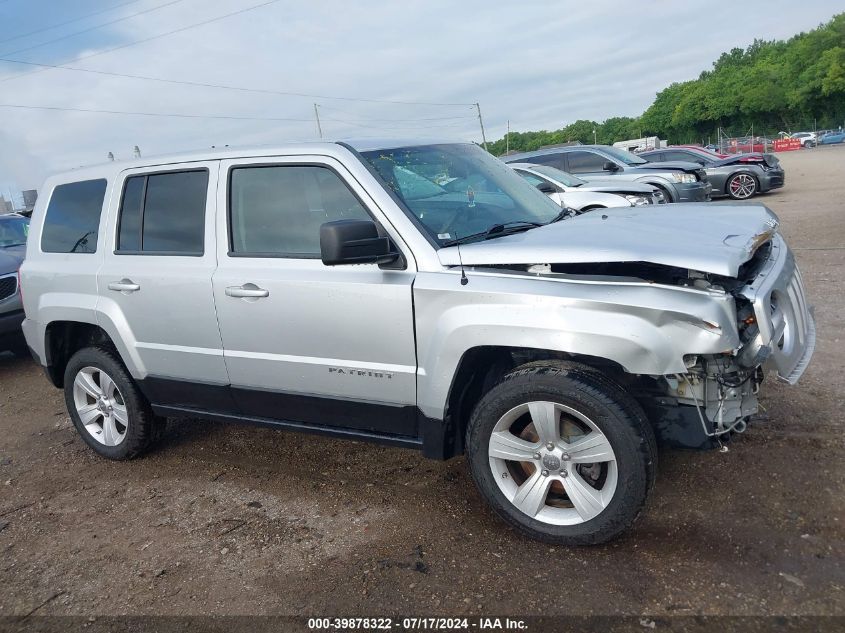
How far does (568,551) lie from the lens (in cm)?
320

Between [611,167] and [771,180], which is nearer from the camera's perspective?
[611,167]

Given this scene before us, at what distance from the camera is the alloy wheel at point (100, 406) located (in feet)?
15.4

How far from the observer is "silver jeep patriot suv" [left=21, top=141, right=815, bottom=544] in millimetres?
2945

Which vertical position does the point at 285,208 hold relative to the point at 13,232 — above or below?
above

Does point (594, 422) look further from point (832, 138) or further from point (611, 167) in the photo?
point (832, 138)

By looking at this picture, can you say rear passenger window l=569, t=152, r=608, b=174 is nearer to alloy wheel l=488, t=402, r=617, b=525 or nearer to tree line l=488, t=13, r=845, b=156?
alloy wheel l=488, t=402, r=617, b=525

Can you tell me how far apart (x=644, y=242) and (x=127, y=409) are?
3449mm

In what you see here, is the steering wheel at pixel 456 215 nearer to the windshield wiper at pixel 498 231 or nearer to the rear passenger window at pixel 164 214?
the windshield wiper at pixel 498 231

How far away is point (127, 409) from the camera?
4.62m

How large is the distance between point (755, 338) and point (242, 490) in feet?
9.67

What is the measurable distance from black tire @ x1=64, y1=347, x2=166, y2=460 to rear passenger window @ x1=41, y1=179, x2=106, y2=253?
717mm

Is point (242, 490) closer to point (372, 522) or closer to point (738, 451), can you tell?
point (372, 522)

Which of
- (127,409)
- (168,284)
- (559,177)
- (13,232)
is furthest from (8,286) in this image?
(559,177)

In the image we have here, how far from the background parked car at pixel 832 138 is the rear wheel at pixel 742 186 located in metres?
44.0
